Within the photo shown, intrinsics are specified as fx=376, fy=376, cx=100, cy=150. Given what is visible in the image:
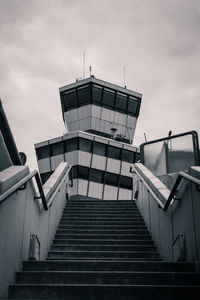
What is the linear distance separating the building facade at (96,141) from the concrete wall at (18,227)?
21.8 m

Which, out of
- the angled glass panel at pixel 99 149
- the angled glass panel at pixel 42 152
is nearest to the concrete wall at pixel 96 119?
the angled glass panel at pixel 99 149

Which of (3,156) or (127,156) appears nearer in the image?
(3,156)

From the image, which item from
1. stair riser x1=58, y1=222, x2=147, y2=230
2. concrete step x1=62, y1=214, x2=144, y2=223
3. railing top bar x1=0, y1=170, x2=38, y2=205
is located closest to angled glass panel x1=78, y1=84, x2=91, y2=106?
concrete step x1=62, y1=214, x2=144, y2=223

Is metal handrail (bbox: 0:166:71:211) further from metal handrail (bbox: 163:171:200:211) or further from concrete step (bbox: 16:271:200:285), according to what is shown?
metal handrail (bbox: 163:171:200:211)

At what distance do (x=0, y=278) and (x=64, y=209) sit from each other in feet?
20.5

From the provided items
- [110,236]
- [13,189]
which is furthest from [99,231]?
[13,189]

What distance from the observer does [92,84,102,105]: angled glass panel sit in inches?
1247

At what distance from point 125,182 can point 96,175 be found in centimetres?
262

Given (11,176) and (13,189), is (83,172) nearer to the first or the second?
(11,176)

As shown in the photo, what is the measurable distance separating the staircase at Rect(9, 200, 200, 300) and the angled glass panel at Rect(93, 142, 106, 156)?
21.5 meters

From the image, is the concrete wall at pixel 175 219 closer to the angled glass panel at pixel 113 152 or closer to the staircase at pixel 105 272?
the staircase at pixel 105 272

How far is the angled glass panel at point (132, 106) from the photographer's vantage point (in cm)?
3288

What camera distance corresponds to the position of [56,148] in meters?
30.2

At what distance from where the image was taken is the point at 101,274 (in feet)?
15.7
